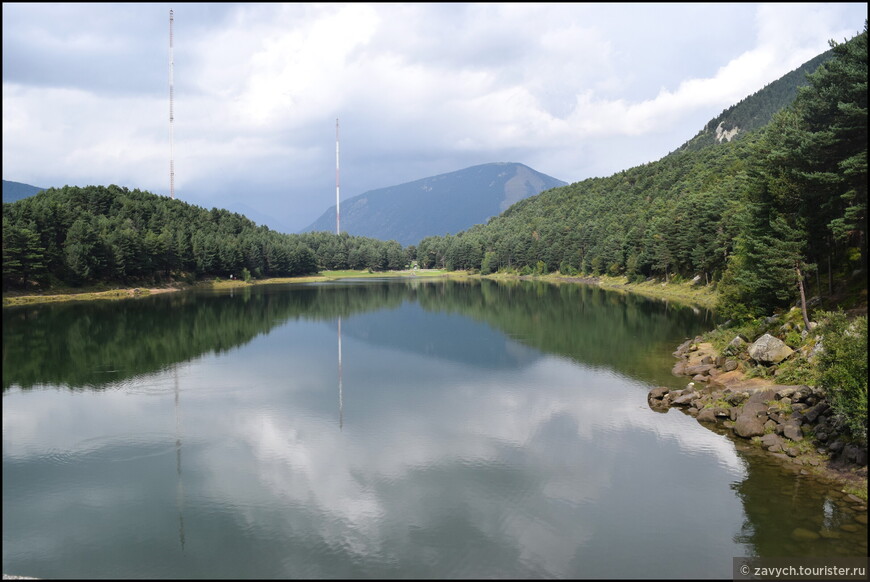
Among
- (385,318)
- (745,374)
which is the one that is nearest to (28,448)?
Result: (745,374)

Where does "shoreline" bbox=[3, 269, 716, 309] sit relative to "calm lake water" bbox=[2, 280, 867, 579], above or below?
above

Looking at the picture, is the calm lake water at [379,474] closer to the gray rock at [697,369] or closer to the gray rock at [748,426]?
the gray rock at [748,426]

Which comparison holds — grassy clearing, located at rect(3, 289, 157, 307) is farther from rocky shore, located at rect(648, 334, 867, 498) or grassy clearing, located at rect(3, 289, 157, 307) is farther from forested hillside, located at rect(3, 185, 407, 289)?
rocky shore, located at rect(648, 334, 867, 498)

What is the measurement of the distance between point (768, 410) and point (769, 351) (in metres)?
7.15

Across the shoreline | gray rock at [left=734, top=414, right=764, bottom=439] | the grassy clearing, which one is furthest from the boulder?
the grassy clearing

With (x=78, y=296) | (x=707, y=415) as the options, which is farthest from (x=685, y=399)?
(x=78, y=296)

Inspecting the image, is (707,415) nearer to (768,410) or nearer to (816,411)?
(768,410)

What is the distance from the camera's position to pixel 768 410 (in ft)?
89.2

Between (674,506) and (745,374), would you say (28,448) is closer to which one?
(674,506)

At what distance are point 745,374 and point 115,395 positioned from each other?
134 ft

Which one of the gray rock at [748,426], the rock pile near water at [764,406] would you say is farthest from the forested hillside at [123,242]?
the gray rock at [748,426]

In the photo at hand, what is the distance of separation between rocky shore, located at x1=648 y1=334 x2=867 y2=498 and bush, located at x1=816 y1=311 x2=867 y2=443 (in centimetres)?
132

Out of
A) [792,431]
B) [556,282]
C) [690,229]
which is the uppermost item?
[690,229]

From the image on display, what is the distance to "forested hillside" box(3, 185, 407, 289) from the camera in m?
98.0
